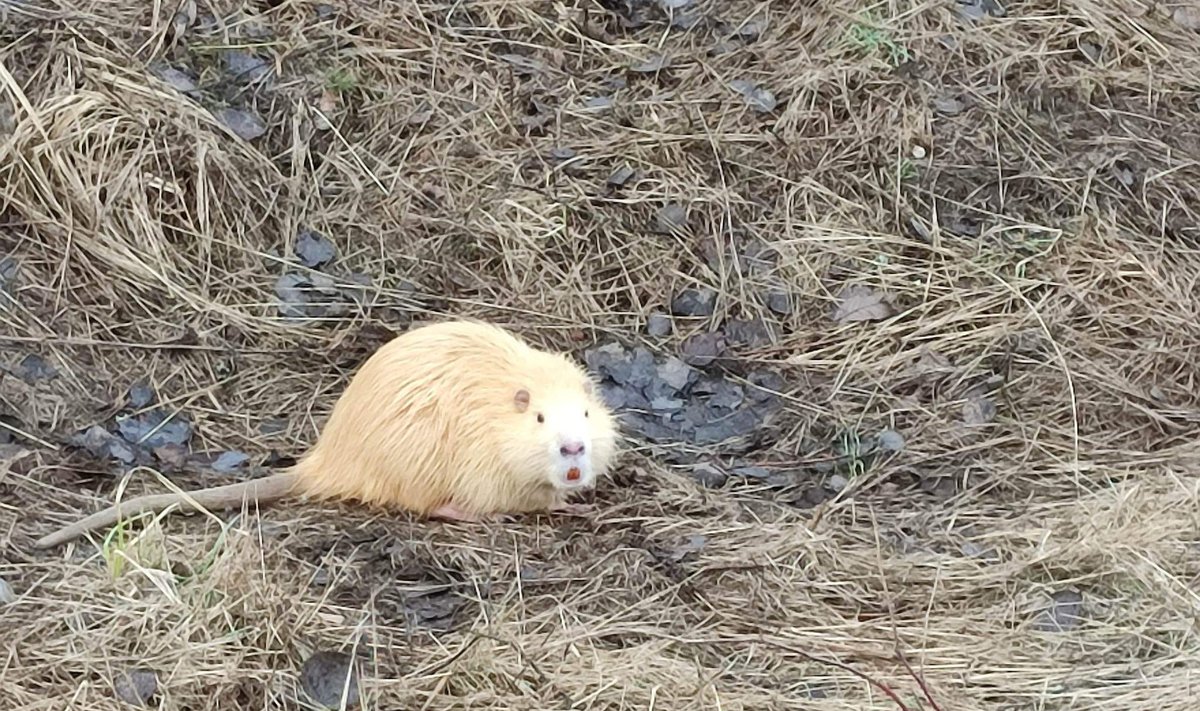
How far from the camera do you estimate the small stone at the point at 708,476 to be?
3.78 m

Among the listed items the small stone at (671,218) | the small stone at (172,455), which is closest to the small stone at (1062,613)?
the small stone at (671,218)

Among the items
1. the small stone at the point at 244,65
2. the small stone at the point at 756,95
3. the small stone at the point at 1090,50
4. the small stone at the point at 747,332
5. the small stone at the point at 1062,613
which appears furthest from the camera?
the small stone at the point at 1090,50

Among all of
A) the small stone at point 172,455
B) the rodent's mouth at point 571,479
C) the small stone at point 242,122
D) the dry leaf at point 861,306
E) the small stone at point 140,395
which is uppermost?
the small stone at point 242,122

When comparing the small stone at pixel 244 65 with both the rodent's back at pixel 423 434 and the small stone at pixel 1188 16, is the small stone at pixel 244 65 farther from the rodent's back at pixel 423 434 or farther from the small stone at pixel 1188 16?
the small stone at pixel 1188 16

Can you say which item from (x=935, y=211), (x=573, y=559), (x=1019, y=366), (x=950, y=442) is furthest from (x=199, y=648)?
(x=935, y=211)

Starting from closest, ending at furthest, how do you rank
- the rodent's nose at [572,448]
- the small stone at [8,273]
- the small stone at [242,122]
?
the rodent's nose at [572,448]
the small stone at [8,273]
the small stone at [242,122]

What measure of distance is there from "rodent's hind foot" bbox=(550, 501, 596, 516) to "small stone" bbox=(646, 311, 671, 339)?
917 millimetres

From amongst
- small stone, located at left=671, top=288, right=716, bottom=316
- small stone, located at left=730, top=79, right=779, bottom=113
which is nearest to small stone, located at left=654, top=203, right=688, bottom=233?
small stone, located at left=671, top=288, right=716, bottom=316

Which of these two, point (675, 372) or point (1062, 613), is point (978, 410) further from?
point (1062, 613)

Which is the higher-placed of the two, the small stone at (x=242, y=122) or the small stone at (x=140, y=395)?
the small stone at (x=242, y=122)

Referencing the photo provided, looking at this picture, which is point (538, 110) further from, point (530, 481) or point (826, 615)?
point (826, 615)

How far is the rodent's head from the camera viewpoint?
345 cm

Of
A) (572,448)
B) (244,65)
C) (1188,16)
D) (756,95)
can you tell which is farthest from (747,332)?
(1188,16)

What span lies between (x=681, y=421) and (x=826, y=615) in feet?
3.34
